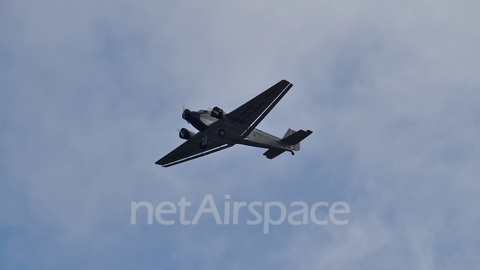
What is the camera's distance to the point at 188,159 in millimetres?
76750

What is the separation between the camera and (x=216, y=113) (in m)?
67.7

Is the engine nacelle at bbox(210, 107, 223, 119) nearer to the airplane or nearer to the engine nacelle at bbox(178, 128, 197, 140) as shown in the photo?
the airplane

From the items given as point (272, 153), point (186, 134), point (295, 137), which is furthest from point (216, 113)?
point (295, 137)

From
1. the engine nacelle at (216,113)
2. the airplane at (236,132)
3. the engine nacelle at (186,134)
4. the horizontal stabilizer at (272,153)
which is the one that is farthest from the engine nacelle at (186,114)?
the horizontal stabilizer at (272,153)

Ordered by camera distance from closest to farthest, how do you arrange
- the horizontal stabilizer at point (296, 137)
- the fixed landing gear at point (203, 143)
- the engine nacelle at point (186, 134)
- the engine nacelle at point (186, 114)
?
1. the engine nacelle at point (186, 114)
2. the fixed landing gear at point (203, 143)
3. the engine nacelle at point (186, 134)
4. the horizontal stabilizer at point (296, 137)

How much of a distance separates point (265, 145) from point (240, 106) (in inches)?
318

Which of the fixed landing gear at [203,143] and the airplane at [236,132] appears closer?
the airplane at [236,132]

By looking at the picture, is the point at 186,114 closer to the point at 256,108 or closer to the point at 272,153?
the point at 256,108

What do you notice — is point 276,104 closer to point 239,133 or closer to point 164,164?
point 239,133

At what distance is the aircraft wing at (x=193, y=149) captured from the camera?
233 ft

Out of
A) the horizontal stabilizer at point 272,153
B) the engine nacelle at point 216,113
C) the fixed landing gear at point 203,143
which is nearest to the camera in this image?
the engine nacelle at point 216,113

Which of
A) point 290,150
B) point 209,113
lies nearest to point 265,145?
point 290,150

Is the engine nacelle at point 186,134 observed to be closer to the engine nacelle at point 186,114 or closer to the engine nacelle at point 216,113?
the engine nacelle at point 186,114

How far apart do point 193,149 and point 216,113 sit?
876cm
